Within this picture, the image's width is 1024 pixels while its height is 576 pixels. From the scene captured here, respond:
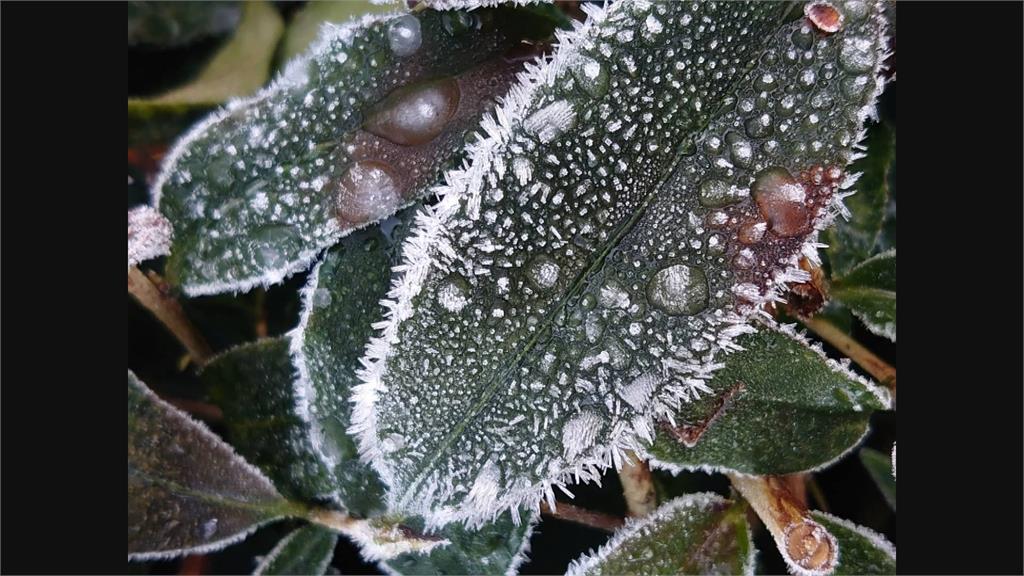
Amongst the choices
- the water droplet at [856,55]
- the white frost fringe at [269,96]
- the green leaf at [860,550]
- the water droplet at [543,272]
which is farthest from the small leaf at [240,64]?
the green leaf at [860,550]

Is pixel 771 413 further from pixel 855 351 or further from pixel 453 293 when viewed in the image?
pixel 453 293

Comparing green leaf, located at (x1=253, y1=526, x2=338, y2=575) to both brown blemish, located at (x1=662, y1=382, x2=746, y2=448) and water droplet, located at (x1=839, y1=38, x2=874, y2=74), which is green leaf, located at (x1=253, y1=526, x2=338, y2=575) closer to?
brown blemish, located at (x1=662, y1=382, x2=746, y2=448)

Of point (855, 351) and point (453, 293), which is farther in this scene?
point (855, 351)

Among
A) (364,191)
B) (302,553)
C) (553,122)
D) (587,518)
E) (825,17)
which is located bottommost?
(302,553)

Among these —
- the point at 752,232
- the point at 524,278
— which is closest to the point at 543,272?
the point at 524,278

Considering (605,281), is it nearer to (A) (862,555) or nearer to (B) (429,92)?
(B) (429,92)

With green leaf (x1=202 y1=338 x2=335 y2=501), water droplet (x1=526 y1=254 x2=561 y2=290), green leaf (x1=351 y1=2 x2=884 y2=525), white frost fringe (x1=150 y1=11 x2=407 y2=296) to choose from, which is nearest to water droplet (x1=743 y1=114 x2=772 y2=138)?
green leaf (x1=351 y1=2 x2=884 y2=525)

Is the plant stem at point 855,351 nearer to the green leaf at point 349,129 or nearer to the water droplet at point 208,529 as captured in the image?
the green leaf at point 349,129
